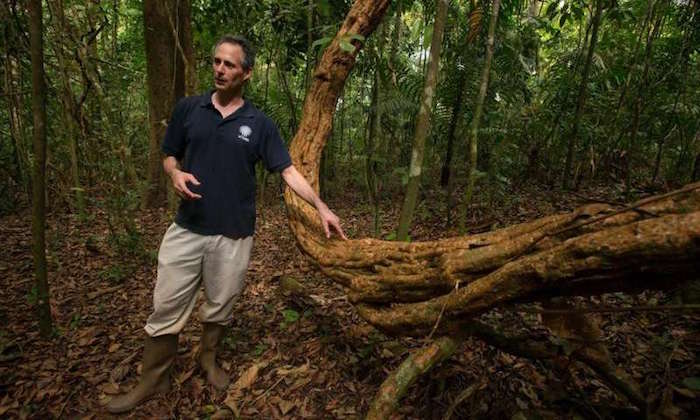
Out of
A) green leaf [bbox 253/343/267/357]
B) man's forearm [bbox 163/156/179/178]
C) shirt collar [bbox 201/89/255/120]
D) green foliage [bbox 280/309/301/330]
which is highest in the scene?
shirt collar [bbox 201/89/255/120]

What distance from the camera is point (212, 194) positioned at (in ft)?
8.39

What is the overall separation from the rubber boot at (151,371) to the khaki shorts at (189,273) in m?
0.10

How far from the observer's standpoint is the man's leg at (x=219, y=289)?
8.71 ft

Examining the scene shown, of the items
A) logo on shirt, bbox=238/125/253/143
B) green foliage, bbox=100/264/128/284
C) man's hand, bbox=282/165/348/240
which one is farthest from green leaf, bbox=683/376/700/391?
green foliage, bbox=100/264/128/284

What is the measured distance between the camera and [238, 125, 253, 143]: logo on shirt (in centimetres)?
257

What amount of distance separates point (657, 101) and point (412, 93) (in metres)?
3.95

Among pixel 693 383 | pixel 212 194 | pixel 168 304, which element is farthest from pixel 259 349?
pixel 693 383

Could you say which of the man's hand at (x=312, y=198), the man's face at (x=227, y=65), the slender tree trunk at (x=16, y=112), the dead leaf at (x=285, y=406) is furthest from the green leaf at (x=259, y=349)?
the slender tree trunk at (x=16, y=112)

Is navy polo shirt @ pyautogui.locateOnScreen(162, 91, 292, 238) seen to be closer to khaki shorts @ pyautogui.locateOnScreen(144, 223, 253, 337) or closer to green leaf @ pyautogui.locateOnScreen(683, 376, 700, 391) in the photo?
khaki shorts @ pyautogui.locateOnScreen(144, 223, 253, 337)

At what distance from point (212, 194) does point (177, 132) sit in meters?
0.51

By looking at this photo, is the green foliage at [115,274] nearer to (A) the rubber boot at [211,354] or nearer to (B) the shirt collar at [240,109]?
(A) the rubber boot at [211,354]

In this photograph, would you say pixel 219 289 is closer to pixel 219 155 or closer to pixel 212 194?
pixel 212 194

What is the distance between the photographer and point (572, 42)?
30.0 ft

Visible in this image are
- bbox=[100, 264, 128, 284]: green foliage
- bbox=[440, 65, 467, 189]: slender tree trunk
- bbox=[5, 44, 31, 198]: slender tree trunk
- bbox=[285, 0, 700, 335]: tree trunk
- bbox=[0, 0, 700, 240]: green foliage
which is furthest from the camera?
bbox=[440, 65, 467, 189]: slender tree trunk
